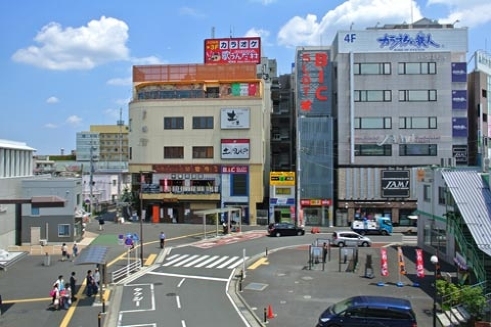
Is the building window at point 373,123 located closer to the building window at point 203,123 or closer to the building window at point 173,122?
the building window at point 203,123

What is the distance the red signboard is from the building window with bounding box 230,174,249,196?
17.3m

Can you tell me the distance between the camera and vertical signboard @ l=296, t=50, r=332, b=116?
58906 mm

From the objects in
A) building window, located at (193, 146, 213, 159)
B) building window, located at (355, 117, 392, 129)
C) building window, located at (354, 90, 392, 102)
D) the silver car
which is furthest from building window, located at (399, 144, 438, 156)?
building window, located at (193, 146, 213, 159)

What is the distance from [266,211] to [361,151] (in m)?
13.8

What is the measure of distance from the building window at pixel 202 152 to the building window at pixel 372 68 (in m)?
20.3

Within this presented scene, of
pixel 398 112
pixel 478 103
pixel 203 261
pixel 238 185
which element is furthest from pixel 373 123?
pixel 203 261

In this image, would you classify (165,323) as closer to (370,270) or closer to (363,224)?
(370,270)

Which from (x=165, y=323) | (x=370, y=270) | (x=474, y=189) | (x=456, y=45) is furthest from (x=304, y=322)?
(x=456, y=45)

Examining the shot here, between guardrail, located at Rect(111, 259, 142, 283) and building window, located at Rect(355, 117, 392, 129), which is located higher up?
building window, located at Rect(355, 117, 392, 129)

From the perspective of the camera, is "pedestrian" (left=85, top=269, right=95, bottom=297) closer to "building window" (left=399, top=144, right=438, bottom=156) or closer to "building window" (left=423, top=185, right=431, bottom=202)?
"building window" (left=423, top=185, right=431, bottom=202)

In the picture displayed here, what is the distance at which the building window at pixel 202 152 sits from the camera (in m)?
57.6

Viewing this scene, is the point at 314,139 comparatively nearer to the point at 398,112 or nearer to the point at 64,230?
the point at 398,112

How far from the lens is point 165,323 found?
20203 mm

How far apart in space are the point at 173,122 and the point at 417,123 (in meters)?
29.9
